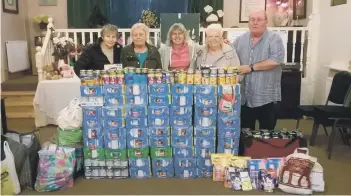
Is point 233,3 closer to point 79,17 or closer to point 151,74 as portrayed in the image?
point 79,17

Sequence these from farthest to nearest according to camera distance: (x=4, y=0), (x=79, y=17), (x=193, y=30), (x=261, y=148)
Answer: (x=79, y=17) → (x=4, y=0) → (x=193, y=30) → (x=261, y=148)

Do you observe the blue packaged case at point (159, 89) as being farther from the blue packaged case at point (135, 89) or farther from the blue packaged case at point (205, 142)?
the blue packaged case at point (205, 142)

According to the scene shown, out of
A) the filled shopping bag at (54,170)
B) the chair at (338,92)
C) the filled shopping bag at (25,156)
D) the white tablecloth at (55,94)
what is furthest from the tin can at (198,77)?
the white tablecloth at (55,94)

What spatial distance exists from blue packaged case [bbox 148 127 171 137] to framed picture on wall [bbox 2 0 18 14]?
12.9ft

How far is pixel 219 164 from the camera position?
9.76 feet

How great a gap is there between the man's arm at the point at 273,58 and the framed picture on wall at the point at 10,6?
14.2 feet

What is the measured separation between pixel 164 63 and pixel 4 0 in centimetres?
367

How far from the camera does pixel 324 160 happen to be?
3553 mm

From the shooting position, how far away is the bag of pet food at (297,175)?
2783 millimetres

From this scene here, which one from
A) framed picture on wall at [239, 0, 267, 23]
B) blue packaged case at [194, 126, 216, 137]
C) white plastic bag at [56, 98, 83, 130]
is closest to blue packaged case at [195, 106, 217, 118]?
blue packaged case at [194, 126, 216, 137]

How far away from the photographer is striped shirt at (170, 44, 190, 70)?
3.30 metres

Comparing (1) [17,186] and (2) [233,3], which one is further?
(2) [233,3]

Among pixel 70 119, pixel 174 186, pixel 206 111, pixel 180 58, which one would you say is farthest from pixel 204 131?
pixel 70 119

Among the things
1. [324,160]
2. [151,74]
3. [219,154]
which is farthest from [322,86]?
[151,74]
